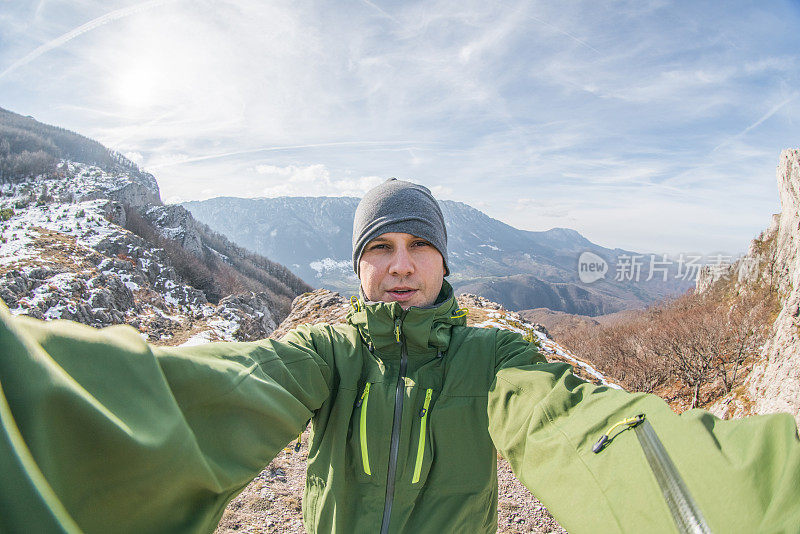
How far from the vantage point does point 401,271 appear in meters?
2.44

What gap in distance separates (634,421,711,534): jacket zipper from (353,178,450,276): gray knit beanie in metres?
1.74

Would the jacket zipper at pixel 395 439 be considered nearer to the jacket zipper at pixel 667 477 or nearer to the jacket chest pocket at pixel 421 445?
the jacket chest pocket at pixel 421 445

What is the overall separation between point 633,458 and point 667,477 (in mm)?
102

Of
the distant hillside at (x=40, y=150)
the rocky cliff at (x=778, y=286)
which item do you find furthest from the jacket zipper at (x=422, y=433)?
the distant hillside at (x=40, y=150)

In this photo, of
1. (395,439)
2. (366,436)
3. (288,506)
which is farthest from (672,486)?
(288,506)

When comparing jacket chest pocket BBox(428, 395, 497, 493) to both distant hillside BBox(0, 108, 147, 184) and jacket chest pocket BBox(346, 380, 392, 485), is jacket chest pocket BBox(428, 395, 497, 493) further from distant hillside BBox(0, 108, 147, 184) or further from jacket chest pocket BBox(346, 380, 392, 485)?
distant hillside BBox(0, 108, 147, 184)

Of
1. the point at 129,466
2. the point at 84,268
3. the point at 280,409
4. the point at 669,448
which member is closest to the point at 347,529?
the point at 280,409

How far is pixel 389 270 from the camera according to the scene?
2.48 meters

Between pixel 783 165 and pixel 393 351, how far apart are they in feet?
215

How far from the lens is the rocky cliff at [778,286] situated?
10492mm

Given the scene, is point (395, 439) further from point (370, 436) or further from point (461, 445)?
point (461, 445)

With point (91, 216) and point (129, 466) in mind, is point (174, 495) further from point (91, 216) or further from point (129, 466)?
point (91, 216)

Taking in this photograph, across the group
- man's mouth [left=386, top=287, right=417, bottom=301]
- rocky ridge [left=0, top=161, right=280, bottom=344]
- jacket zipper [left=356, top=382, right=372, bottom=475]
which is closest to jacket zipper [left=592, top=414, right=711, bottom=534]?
jacket zipper [left=356, top=382, right=372, bottom=475]

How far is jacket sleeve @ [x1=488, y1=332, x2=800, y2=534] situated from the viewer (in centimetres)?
104
